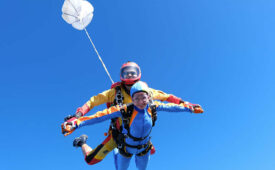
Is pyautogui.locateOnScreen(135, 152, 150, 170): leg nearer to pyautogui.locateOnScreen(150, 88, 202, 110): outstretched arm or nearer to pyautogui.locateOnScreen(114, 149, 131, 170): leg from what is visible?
pyautogui.locateOnScreen(114, 149, 131, 170): leg

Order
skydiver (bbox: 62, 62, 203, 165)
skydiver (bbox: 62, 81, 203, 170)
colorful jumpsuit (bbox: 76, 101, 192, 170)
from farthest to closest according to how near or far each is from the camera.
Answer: skydiver (bbox: 62, 62, 203, 165), skydiver (bbox: 62, 81, 203, 170), colorful jumpsuit (bbox: 76, 101, 192, 170)

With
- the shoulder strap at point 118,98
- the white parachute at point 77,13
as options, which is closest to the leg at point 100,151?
the shoulder strap at point 118,98

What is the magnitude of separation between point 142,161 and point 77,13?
15.6 ft

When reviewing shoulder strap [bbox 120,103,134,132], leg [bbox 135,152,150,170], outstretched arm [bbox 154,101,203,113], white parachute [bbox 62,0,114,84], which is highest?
white parachute [bbox 62,0,114,84]

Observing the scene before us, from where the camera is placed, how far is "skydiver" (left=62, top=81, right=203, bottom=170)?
4.13 metres

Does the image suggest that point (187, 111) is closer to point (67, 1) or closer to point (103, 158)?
point (103, 158)

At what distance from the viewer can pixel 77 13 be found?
6.73 metres

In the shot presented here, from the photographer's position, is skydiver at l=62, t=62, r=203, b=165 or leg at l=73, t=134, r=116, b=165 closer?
skydiver at l=62, t=62, r=203, b=165

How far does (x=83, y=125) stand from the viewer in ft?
12.8

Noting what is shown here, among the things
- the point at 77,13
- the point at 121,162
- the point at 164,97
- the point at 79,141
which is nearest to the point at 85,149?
the point at 79,141

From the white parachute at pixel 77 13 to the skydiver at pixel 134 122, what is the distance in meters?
3.54

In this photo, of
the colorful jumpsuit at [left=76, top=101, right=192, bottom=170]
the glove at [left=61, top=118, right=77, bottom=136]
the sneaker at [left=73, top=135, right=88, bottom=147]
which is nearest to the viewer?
the glove at [left=61, top=118, right=77, bottom=136]

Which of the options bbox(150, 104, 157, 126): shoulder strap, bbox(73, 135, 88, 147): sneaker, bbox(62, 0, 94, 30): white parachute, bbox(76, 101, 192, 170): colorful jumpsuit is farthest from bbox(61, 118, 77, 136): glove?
bbox(62, 0, 94, 30): white parachute

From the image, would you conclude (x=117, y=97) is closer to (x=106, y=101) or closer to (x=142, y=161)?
(x=106, y=101)
